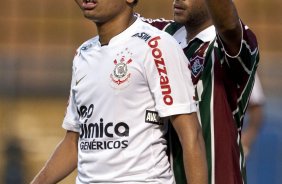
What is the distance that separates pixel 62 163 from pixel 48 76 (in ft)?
14.5

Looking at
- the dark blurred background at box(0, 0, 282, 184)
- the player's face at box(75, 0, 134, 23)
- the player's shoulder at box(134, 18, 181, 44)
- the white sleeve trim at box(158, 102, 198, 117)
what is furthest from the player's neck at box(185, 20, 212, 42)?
the dark blurred background at box(0, 0, 282, 184)

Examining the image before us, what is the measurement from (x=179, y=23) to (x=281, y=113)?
11.0ft

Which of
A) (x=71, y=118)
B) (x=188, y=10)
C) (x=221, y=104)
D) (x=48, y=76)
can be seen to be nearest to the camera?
(x=221, y=104)

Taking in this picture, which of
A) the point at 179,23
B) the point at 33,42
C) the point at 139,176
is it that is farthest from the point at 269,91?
the point at 139,176

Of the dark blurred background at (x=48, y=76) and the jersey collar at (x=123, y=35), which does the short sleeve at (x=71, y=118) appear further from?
the dark blurred background at (x=48, y=76)

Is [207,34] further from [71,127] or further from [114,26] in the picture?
[71,127]

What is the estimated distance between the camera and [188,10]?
14.3 ft

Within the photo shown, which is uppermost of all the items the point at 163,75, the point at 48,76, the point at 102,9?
the point at 48,76

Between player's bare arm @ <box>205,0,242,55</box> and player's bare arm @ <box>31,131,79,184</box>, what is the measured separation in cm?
93

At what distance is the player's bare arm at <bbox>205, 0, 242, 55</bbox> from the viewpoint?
12.8ft

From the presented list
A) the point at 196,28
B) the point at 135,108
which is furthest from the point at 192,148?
the point at 196,28

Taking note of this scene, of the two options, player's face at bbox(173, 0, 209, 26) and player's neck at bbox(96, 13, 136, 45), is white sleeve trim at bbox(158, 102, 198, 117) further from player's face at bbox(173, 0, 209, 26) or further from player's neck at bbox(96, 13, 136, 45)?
player's face at bbox(173, 0, 209, 26)

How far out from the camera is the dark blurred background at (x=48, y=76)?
7.42 meters

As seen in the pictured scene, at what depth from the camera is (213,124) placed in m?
4.14
